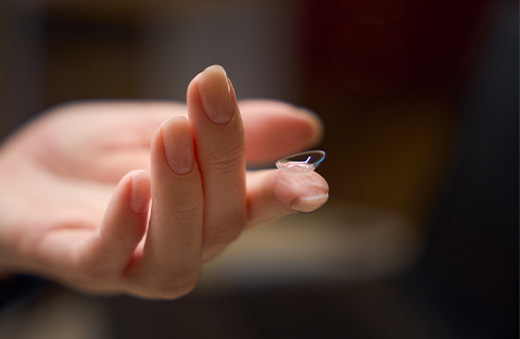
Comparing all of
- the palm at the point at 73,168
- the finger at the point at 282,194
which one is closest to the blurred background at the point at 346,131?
the palm at the point at 73,168

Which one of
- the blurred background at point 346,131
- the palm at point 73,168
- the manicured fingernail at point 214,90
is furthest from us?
the blurred background at point 346,131

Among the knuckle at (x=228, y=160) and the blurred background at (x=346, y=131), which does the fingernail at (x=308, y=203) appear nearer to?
the knuckle at (x=228, y=160)

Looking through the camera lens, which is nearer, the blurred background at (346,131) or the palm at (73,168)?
the palm at (73,168)

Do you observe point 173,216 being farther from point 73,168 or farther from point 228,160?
point 73,168

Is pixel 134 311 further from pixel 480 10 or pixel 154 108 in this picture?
pixel 480 10

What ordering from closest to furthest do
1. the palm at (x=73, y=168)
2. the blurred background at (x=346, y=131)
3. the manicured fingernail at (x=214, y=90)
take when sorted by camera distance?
the manicured fingernail at (x=214, y=90)
the palm at (x=73, y=168)
the blurred background at (x=346, y=131)
